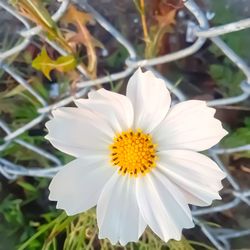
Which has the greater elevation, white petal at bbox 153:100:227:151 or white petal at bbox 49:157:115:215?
white petal at bbox 153:100:227:151

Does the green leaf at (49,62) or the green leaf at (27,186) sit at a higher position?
the green leaf at (49,62)

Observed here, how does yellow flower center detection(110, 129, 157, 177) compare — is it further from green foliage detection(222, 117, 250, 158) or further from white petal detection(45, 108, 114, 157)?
green foliage detection(222, 117, 250, 158)

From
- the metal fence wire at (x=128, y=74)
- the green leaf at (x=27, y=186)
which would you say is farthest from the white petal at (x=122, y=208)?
the green leaf at (x=27, y=186)

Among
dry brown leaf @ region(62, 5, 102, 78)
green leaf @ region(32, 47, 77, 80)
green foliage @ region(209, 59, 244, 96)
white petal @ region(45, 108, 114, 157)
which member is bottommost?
white petal @ region(45, 108, 114, 157)

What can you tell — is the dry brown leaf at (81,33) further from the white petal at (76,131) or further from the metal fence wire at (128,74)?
the white petal at (76,131)

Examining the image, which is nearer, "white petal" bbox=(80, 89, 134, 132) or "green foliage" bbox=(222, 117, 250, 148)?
"white petal" bbox=(80, 89, 134, 132)

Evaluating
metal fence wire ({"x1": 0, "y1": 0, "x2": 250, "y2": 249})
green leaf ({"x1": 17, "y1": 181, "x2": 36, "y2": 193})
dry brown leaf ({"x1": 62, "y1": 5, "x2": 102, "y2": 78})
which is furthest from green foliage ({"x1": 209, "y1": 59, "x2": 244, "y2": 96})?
green leaf ({"x1": 17, "y1": 181, "x2": 36, "y2": 193})

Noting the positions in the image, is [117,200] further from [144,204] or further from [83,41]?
[83,41]

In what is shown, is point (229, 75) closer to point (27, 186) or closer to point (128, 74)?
point (128, 74)
